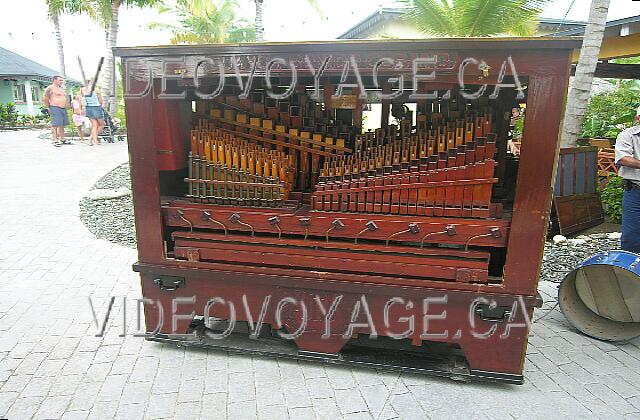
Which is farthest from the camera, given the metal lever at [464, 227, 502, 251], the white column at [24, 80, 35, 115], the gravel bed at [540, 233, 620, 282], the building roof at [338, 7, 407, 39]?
the white column at [24, 80, 35, 115]

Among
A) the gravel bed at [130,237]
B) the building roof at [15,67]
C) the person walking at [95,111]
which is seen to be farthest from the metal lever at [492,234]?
the building roof at [15,67]

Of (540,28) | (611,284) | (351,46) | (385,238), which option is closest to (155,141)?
(351,46)

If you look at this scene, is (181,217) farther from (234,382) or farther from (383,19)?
(383,19)

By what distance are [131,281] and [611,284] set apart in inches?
175

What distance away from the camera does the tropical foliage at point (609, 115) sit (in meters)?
8.40

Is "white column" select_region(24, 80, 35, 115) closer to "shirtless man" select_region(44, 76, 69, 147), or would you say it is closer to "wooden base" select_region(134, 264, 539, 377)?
"shirtless man" select_region(44, 76, 69, 147)

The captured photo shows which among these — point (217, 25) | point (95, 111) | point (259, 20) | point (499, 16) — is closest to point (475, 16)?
point (499, 16)

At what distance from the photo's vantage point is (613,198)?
659cm

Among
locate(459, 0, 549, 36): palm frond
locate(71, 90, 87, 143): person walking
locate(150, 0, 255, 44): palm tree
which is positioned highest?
locate(150, 0, 255, 44): palm tree

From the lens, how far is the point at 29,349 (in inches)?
130

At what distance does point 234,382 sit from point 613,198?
249 inches

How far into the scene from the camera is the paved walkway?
2662 millimetres

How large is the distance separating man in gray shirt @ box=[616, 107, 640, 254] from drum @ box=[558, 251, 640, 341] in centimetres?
92

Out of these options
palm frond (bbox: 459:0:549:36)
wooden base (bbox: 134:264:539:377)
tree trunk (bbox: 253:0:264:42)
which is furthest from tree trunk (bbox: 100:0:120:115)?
wooden base (bbox: 134:264:539:377)
